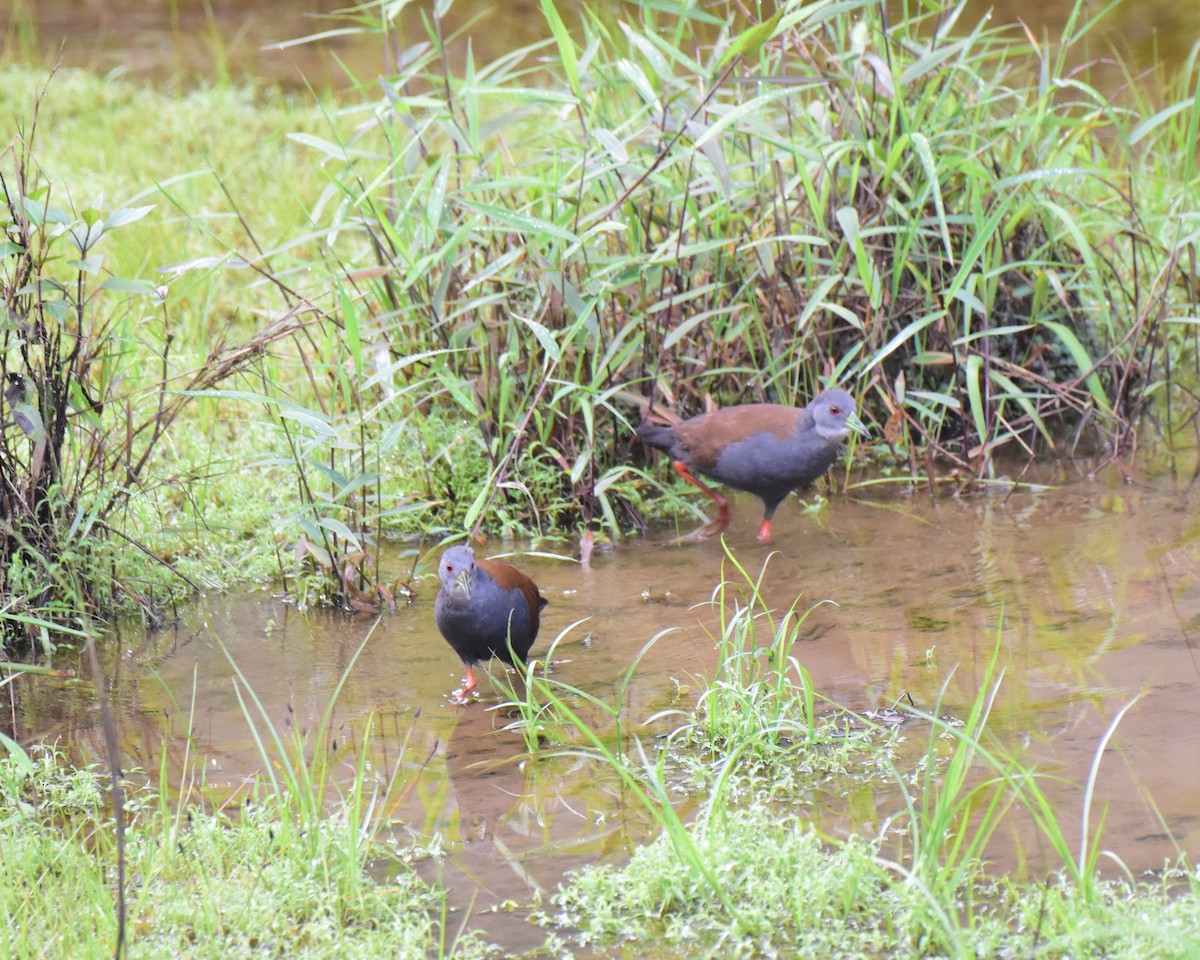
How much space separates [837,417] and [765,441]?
0.91ft

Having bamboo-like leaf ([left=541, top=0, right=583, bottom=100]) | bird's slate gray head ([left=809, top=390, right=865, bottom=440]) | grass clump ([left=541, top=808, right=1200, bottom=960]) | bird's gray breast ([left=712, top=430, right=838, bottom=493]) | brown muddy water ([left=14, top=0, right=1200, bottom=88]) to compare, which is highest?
brown muddy water ([left=14, top=0, right=1200, bottom=88])

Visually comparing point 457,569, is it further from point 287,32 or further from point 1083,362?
point 287,32

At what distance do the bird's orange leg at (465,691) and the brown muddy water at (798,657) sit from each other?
0.10ft

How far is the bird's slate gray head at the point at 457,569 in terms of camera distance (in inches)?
145

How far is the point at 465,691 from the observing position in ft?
12.5

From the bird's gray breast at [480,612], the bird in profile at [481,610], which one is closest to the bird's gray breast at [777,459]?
the bird in profile at [481,610]

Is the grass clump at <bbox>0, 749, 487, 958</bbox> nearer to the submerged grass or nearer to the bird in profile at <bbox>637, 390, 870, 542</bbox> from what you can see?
the submerged grass

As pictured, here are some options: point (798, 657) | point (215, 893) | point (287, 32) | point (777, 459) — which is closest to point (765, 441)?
point (777, 459)

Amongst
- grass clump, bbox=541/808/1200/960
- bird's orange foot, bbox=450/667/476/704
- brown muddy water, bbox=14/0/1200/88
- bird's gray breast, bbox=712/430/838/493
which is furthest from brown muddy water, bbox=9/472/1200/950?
brown muddy water, bbox=14/0/1200/88

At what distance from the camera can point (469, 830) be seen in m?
3.06

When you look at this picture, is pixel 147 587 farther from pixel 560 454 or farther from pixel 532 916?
Answer: pixel 532 916

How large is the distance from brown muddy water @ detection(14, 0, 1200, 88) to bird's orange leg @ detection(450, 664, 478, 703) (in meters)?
6.10

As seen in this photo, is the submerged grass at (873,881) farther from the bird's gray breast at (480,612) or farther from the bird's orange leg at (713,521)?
the bird's orange leg at (713,521)

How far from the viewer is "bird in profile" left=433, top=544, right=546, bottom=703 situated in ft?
12.0
